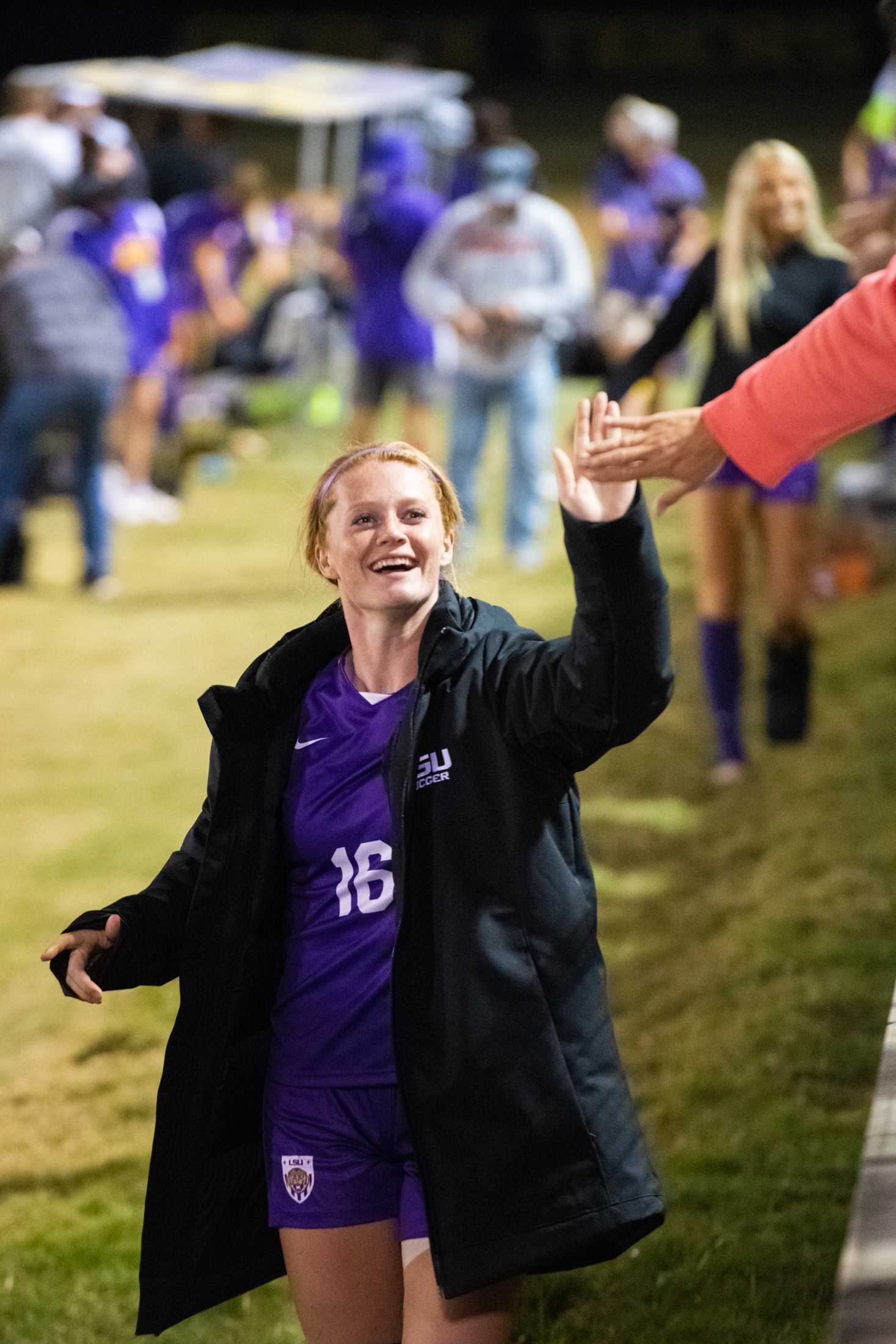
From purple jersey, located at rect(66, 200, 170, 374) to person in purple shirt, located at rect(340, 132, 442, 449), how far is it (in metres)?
1.12

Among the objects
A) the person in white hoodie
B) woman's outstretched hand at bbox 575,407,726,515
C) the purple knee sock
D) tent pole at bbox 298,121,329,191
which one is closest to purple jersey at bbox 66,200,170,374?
the person in white hoodie

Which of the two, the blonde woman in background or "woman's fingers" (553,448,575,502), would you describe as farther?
the blonde woman in background

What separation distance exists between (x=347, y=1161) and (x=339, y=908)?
0.31 m

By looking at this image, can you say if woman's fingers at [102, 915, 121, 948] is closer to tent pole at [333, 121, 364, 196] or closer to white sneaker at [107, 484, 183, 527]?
white sneaker at [107, 484, 183, 527]

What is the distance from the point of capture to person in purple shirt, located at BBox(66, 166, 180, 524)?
9531 mm

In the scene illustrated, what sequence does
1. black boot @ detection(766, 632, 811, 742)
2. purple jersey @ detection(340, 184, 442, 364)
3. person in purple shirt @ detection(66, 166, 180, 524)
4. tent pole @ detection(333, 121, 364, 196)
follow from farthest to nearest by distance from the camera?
tent pole @ detection(333, 121, 364, 196) → purple jersey @ detection(340, 184, 442, 364) → person in purple shirt @ detection(66, 166, 180, 524) → black boot @ detection(766, 632, 811, 742)

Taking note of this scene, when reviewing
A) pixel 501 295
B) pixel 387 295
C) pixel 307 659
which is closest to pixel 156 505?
pixel 387 295

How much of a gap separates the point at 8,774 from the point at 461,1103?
502cm

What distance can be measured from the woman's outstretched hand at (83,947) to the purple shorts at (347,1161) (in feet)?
1.02

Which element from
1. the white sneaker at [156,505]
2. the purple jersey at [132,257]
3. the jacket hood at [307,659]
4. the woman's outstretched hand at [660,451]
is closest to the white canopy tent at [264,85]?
the purple jersey at [132,257]

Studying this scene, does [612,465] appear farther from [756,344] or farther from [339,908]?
[756,344]

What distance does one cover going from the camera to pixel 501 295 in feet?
30.0

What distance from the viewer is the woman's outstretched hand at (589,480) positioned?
2.03m

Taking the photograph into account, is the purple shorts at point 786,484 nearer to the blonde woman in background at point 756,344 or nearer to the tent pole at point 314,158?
the blonde woman in background at point 756,344
